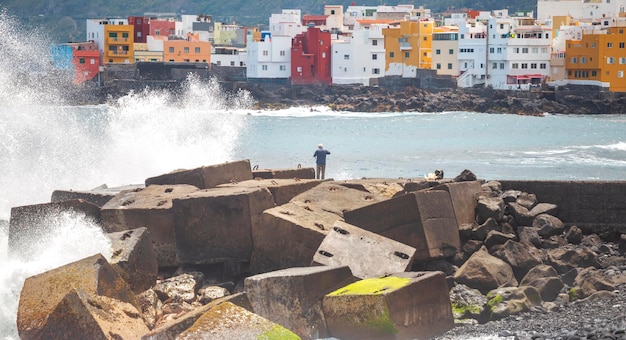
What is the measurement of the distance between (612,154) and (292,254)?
2641cm

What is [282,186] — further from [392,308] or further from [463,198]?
[392,308]

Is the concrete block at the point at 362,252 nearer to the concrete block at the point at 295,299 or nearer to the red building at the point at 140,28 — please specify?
the concrete block at the point at 295,299

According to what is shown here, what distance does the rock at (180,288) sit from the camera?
29.8 feet

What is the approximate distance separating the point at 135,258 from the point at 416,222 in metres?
2.51

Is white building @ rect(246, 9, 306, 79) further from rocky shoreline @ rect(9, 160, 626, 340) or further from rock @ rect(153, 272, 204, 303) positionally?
rock @ rect(153, 272, 204, 303)

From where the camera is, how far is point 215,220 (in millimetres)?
9812

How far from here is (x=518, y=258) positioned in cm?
953

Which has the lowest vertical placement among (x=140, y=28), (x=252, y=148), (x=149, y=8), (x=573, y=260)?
(x=252, y=148)

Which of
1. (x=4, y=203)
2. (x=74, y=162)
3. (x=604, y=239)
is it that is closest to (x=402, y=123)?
(x=74, y=162)

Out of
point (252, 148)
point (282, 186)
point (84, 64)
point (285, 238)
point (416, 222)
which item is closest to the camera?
point (285, 238)

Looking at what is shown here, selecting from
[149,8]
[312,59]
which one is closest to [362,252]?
[312,59]

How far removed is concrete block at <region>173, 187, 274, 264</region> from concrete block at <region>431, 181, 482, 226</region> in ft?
5.94

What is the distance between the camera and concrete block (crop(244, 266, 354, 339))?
796 cm

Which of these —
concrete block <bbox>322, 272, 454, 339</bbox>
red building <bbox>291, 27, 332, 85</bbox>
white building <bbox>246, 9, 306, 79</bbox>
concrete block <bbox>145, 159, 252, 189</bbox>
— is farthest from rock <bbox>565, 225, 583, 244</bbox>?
white building <bbox>246, 9, 306, 79</bbox>
